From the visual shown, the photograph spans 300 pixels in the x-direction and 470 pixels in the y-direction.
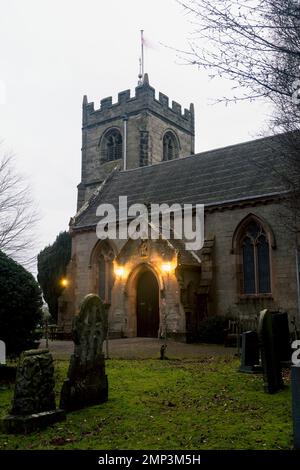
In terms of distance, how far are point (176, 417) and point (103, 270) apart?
18265 millimetres

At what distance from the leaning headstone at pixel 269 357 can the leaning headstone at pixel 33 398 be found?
12.5 ft

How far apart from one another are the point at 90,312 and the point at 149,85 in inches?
1328

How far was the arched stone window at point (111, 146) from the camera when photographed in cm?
3862

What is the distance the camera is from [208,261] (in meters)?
19.7

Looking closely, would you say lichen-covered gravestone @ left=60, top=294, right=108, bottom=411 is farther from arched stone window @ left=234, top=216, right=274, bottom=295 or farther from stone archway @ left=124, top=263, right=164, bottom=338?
stone archway @ left=124, top=263, right=164, bottom=338

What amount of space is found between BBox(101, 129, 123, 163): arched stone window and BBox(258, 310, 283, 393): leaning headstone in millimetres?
31698

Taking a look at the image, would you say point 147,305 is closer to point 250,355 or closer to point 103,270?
point 103,270

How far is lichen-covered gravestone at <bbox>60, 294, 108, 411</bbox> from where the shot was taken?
6.86 metres

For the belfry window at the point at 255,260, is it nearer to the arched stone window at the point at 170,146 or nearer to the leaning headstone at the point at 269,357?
the leaning headstone at the point at 269,357

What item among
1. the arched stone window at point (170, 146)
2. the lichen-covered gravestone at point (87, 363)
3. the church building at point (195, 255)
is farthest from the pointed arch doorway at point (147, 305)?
the arched stone window at point (170, 146)

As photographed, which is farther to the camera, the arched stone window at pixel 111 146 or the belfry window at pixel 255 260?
the arched stone window at pixel 111 146

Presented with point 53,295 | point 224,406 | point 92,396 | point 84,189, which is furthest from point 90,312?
point 84,189

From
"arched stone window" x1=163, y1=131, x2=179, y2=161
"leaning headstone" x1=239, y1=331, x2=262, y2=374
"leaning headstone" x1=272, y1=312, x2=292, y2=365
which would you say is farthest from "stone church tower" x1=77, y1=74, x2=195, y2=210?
"leaning headstone" x1=239, y1=331, x2=262, y2=374
